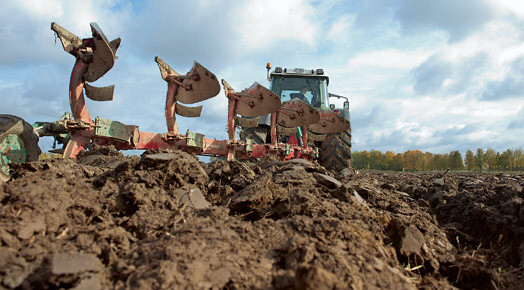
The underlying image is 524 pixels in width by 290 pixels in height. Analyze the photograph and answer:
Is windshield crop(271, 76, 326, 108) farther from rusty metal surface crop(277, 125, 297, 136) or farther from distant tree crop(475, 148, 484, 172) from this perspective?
distant tree crop(475, 148, 484, 172)

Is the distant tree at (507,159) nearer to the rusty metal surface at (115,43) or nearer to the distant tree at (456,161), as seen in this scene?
the distant tree at (456,161)

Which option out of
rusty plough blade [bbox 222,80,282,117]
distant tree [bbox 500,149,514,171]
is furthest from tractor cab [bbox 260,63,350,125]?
distant tree [bbox 500,149,514,171]

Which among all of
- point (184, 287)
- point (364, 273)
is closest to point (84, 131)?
point (184, 287)

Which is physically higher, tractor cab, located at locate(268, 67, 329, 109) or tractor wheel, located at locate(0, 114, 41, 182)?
tractor cab, located at locate(268, 67, 329, 109)

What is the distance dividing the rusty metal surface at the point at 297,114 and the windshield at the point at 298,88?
2.15m

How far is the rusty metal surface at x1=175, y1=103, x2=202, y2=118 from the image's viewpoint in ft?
16.0

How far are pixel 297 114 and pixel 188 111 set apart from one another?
97.1 inches

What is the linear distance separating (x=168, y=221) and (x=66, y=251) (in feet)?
1.68

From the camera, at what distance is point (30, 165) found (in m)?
2.23

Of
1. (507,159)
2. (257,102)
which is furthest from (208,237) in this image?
(507,159)

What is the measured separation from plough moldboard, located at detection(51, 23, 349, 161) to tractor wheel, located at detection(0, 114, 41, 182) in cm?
34

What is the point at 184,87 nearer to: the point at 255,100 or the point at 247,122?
the point at 255,100

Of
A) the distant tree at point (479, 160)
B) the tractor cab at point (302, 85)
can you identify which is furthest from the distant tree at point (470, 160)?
the tractor cab at point (302, 85)

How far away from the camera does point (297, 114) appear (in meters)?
6.60
